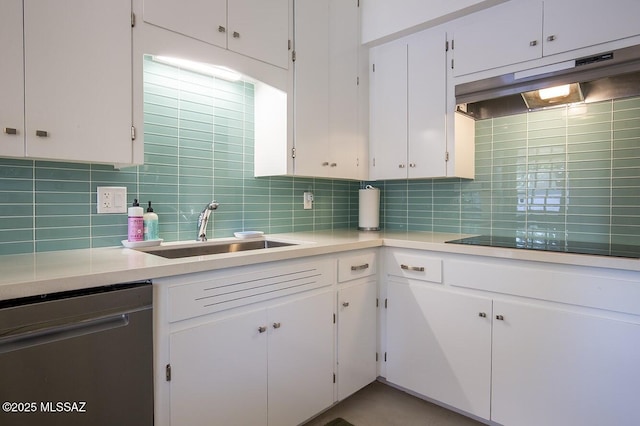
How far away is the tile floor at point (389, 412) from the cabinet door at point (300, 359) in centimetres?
19

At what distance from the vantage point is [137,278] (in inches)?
44.3

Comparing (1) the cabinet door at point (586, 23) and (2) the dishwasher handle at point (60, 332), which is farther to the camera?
(1) the cabinet door at point (586, 23)

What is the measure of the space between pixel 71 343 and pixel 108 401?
0.72 feet

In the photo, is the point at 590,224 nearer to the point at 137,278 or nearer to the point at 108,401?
the point at 137,278

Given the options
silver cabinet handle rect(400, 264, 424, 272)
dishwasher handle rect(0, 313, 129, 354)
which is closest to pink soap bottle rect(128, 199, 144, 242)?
dishwasher handle rect(0, 313, 129, 354)

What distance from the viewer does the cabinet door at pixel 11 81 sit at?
1136 mm

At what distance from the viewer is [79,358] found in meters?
1.01

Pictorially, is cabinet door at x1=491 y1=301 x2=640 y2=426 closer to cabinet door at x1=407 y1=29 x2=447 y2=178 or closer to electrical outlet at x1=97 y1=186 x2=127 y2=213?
cabinet door at x1=407 y1=29 x2=447 y2=178

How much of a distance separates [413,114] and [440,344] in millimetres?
1418

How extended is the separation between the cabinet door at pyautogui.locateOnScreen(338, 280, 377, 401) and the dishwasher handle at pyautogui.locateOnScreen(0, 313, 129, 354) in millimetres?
1103

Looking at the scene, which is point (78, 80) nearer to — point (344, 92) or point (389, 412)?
point (344, 92)

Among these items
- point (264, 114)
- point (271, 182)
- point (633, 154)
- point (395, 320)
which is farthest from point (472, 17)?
point (395, 320)

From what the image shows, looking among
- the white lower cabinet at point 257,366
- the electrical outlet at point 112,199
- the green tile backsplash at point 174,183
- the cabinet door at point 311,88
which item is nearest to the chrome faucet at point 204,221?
the green tile backsplash at point 174,183

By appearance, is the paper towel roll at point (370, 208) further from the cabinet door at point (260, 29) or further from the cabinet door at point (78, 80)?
the cabinet door at point (78, 80)
